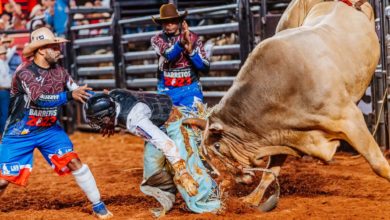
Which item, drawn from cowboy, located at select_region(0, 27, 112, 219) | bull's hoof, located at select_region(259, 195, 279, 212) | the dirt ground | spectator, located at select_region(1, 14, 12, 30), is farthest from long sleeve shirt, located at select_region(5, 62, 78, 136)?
spectator, located at select_region(1, 14, 12, 30)

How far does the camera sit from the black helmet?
5.53 meters

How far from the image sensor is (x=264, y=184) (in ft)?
21.5

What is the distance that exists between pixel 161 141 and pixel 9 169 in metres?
1.57

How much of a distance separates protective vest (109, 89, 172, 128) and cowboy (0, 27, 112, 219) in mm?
708

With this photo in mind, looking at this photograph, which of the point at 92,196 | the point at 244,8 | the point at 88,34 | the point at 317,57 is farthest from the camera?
the point at 88,34

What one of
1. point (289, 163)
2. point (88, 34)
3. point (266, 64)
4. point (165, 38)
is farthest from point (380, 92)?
point (88, 34)

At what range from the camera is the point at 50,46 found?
20.7 feet

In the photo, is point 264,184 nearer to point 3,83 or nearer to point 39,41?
point 39,41

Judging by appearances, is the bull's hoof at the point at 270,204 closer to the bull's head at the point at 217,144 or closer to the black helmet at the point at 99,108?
the bull's head at the point at 217,144

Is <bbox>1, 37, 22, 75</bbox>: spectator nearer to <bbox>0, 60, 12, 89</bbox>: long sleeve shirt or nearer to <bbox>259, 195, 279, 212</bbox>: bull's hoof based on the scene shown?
<bbox>0, 60, 12, 89</bbox>: long sleeve shirt

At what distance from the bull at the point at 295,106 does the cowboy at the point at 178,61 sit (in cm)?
132

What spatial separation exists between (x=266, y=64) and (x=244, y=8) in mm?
4417

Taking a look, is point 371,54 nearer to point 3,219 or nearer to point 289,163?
point 289,163

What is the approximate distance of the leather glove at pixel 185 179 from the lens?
5.43 m
